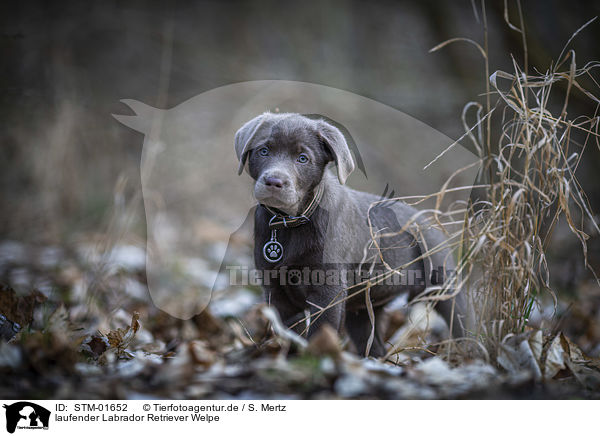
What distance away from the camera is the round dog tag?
7.87 ft

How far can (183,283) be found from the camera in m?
4.31

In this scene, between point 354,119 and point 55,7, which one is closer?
point 354,119

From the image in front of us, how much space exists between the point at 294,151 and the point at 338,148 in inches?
7.6

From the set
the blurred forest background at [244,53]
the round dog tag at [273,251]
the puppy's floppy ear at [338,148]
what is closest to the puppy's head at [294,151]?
the puppy's floppy ear at [338,148]

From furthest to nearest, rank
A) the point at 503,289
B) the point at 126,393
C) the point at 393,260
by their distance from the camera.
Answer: the point at 393,260, the point at 503,289, the point at 126,393

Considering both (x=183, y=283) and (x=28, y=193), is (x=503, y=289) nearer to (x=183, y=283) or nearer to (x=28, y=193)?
(x=183, y=283)

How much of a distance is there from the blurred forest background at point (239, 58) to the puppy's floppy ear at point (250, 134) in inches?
27.8

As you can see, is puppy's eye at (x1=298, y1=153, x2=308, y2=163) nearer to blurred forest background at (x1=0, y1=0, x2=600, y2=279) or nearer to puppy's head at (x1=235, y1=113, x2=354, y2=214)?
puppy's head at (x1=235, y1=113, x2=354, y2=214)

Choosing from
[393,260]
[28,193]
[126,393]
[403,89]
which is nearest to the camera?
[126,393]
